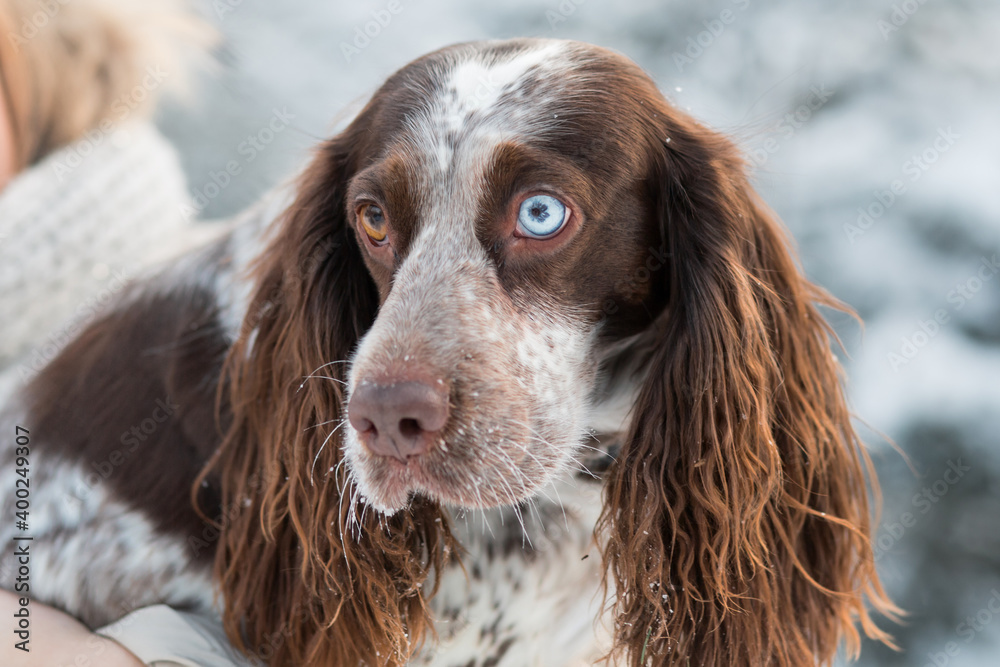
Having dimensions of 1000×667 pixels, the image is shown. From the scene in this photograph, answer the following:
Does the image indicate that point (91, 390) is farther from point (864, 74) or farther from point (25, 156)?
point (864, 74)

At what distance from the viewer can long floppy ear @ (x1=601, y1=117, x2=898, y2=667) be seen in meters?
1.57

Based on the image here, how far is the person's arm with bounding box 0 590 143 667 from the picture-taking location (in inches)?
68.5

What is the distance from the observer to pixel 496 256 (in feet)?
4.98

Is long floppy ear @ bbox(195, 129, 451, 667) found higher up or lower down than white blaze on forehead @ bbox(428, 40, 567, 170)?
lower down

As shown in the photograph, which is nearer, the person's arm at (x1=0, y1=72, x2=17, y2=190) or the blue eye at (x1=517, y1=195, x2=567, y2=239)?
the blue eye at (x1=517, y1=195, x2=567, y2=239)

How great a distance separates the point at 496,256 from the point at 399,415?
361 millimetres

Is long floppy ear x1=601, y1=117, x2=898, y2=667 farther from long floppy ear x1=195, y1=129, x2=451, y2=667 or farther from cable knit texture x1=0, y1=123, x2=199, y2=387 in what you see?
cable knit texture x1=0, y1=123, x2=199, y2=387

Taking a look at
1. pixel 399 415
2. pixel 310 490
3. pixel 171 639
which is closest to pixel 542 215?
pixel 399 415

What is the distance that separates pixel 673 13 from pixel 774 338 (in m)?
2.11

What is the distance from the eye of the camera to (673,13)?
3379mm

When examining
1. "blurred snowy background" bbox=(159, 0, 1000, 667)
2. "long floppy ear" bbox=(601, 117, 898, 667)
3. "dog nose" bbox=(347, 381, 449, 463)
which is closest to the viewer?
"dog nose" bbox=(347, 381, 449, 463)

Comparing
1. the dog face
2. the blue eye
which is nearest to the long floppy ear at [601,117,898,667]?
the dog face

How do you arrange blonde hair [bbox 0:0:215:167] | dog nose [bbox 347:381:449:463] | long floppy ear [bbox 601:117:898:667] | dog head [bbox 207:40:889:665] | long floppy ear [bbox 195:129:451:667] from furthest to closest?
blonde hair [bbox 0:0:215:167] < long floppy ear [bbox 195:129:451:667] < long floppy ear [bbox 601:117:898:667] < dog head [bbox 207:40:889:665] < dog nose [bbox 347:381:449:463]

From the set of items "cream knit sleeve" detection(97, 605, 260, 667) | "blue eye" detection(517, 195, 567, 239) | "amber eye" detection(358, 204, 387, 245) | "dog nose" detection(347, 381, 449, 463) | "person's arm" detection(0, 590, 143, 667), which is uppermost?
"blue eye" detection(517, 195, 567, 239)
